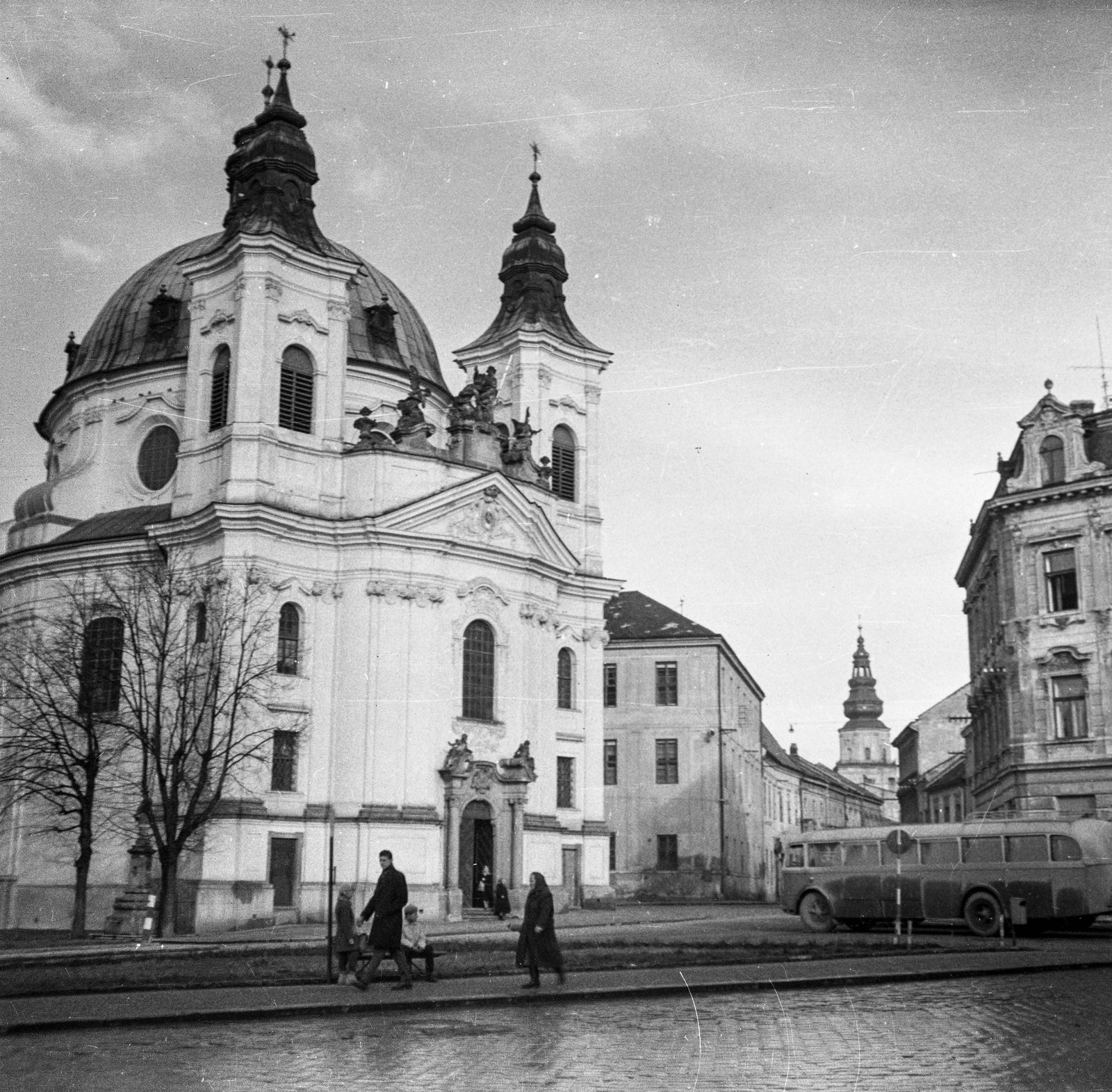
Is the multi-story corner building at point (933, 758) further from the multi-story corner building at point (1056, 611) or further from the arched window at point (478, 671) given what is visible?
the arched window at point (478, 671)

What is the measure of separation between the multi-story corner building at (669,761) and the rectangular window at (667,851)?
0.03 metres

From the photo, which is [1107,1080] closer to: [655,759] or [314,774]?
[314,774]

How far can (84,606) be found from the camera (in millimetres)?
41031

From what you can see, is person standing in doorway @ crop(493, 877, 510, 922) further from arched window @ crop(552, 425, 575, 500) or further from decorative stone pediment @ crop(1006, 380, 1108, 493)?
decorative stone pediment @ crop(1006, 380, 1108, 493)

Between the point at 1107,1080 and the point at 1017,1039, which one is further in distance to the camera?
the point at 1017,1039

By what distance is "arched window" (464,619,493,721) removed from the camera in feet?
145

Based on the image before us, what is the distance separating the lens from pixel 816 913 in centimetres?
3284

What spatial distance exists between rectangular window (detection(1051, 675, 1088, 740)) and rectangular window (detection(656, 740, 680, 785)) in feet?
83.0

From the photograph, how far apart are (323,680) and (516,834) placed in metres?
7.62

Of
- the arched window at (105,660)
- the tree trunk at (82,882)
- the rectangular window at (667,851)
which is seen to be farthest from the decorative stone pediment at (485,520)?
the rectangular window at (667,851)

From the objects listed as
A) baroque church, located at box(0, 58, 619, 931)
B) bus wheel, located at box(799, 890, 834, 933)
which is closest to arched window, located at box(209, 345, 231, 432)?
baroque church, located at box(0, 58, 619, 931)

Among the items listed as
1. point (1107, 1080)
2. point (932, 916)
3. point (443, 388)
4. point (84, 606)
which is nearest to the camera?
point (1107, 1080)

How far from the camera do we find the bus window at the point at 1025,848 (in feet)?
96.4

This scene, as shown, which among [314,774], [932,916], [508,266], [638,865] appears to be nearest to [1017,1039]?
[932,916]
